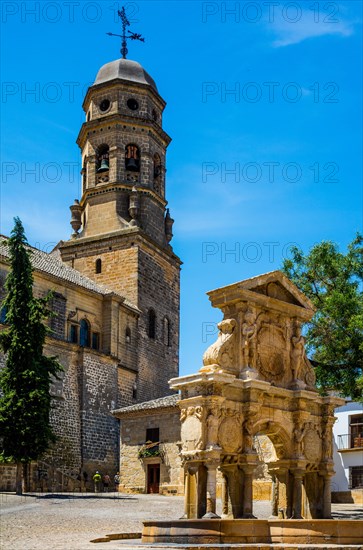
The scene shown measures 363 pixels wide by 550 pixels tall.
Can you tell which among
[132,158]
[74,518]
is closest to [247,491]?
[74,518]

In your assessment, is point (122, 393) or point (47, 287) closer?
point (47, 287)

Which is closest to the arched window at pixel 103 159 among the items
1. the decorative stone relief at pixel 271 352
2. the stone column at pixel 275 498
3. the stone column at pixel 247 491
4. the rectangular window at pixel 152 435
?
the rectangular window at pixel 152 435

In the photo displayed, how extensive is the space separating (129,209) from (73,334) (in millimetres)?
8291

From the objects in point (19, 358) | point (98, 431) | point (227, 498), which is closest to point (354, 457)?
point (98, 431)

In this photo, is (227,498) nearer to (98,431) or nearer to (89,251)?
(98,431)

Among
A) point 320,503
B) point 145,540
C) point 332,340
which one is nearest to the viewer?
point 145,540

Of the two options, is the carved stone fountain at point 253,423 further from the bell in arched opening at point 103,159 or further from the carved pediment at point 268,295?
the bell in arched opening at point 103,159

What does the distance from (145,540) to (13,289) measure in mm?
16287

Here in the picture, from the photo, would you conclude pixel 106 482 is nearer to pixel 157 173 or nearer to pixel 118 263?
pixel 118 263

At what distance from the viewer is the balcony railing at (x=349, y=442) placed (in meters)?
33.5

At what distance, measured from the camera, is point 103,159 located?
44031 mm

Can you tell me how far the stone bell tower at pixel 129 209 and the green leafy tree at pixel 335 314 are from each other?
19049 millimetres

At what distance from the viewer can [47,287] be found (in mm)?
37094

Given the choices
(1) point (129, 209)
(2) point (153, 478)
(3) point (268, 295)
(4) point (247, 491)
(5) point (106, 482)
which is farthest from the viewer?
(1) point (129, 209)
